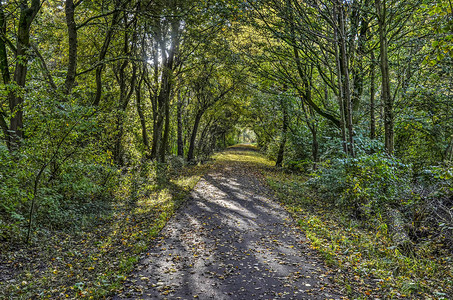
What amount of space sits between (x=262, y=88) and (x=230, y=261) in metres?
11.1

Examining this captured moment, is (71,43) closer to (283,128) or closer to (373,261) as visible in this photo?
(373,261)

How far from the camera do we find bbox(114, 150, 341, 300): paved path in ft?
15.3

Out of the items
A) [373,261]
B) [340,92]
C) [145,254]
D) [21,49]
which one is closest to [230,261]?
[145,254]

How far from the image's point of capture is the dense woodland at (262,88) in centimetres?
631

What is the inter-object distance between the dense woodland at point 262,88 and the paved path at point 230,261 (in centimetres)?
193

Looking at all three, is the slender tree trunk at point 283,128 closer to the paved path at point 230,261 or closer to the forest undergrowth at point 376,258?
the paved path at point 230,261

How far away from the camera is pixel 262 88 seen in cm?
1528

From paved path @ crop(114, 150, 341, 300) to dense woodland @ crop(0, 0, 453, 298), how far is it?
193 centimetres

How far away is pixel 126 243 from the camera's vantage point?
258 inches

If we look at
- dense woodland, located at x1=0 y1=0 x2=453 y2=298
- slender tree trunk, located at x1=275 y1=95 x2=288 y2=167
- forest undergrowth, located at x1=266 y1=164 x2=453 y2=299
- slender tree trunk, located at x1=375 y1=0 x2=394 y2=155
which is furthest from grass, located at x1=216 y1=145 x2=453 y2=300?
slender tree trunk, located at x1=275 y1=95 x2=288 y2=167

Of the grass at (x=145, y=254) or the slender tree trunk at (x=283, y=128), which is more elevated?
the slender tree trunk at (x=283, y=128)

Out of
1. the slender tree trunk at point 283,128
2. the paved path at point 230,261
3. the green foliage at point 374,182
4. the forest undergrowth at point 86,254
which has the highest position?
the slender tree trunk at point 283,128

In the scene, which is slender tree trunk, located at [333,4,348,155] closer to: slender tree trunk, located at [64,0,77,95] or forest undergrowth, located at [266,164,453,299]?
forest undergrowth, located at [266,164,453,299]

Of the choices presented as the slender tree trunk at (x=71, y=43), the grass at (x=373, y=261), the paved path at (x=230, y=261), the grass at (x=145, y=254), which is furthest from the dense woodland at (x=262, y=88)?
the paved path at (x=230, y=261)
